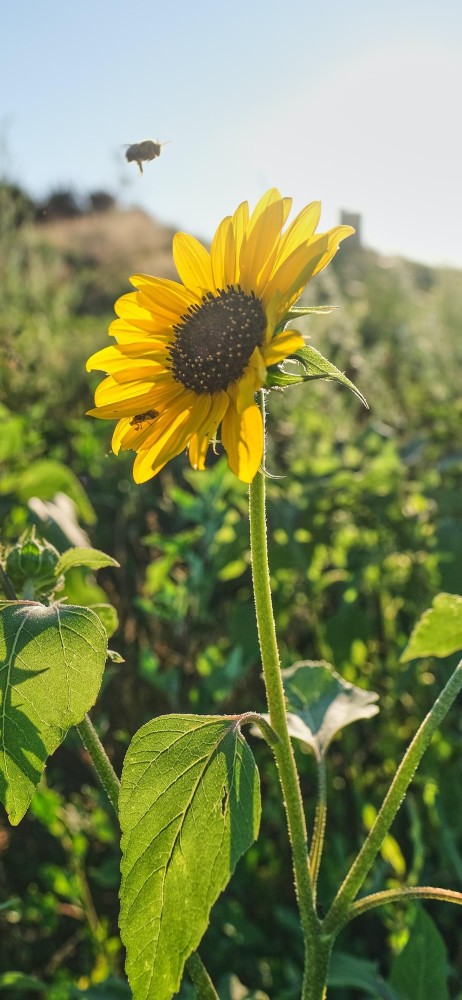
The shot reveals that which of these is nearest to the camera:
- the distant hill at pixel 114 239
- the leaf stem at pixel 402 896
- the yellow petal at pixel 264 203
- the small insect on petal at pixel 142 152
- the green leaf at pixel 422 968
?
the leaf stem at pixel 402 896

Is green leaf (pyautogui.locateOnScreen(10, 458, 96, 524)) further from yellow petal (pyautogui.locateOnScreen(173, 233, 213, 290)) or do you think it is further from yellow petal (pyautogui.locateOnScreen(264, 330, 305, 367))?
yellow petal (pyautogui.locateOnScreen(264, 330, 305, 367))

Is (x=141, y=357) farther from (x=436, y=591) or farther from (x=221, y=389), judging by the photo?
(x=436, y=591)

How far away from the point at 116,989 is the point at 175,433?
74cm

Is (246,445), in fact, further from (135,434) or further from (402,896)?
(402,896)

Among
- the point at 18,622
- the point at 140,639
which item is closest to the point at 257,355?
the point at 18,622

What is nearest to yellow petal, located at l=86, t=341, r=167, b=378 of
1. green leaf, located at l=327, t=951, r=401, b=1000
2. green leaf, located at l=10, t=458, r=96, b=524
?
green leaf, located at l=10, t=458, r=96, b=524

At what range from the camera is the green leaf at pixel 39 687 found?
62cm

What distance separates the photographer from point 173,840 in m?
0.64

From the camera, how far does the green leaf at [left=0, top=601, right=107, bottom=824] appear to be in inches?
24.5

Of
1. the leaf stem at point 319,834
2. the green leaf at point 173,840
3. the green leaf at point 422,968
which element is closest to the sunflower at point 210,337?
the green leaf at point 173,840

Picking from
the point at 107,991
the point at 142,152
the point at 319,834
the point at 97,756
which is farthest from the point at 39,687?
the point at 142,152

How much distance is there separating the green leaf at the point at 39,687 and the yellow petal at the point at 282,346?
242 millimetres

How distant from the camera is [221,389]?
804 mm

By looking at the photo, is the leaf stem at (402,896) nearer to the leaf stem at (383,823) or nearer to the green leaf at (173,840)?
the leaf stem at (383,823)
